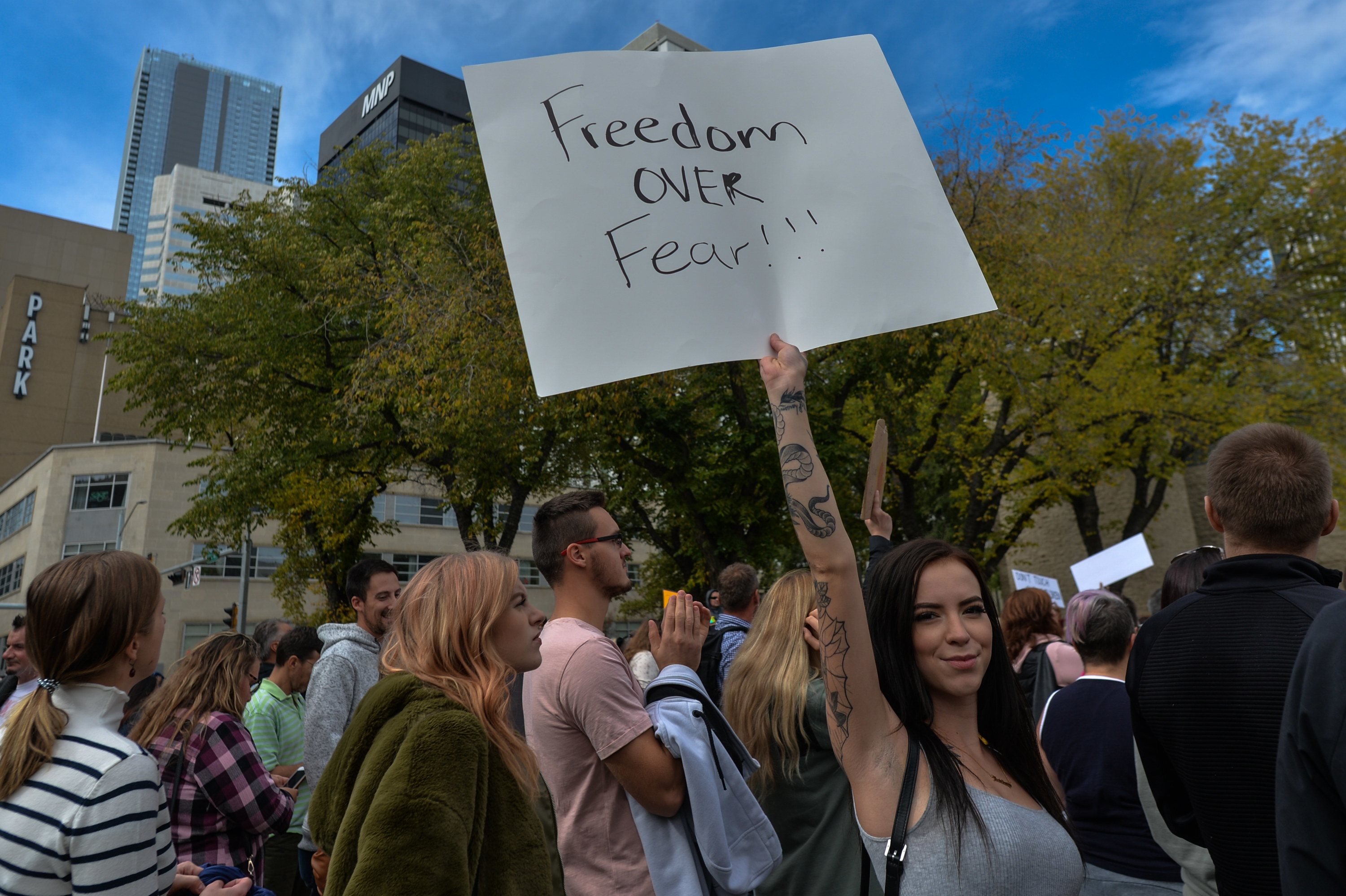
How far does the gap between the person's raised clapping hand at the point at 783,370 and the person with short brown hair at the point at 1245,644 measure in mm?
1127

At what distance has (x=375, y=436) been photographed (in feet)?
57.8

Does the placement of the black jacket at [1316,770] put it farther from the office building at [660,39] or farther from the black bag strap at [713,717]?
the office building at [660,39]

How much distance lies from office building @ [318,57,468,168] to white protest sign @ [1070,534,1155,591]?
87302 millimetres

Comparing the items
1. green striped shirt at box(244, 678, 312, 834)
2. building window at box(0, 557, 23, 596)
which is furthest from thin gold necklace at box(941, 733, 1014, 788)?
building window at box(0, 557, 23, 596)

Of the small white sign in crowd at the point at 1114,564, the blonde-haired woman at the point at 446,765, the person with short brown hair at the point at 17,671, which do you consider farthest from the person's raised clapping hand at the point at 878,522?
the small white sign in crowd at the point at 1114,564

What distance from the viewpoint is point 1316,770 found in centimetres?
151

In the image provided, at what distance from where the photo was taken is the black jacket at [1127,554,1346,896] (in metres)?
2.31

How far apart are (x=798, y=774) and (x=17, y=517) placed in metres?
57.4

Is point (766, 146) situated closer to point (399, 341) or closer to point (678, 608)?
point (678, 608)

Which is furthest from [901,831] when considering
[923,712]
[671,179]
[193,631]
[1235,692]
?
[193,631]

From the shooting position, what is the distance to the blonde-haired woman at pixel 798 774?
3213mm

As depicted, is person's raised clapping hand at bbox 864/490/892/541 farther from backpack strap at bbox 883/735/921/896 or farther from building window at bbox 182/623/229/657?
building window at bbox 182/623/229/657

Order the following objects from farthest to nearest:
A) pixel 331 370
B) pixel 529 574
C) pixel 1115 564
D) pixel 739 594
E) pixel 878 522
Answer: pixel 529 574
pixel 331 370
pixel 1115 564
pixel 739 594
pixel 878 522

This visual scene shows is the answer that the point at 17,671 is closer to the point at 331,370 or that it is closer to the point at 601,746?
the point at 601,746
